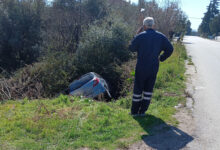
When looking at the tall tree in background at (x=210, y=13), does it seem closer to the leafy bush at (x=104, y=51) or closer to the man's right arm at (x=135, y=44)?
the leafy bush at (x=104, y=51)

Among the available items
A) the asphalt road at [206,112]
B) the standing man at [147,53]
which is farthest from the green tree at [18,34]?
the standing man at [147,53]

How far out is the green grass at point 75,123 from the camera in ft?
12.4

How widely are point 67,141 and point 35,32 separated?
46.0 feet

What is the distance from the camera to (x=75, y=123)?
445cm

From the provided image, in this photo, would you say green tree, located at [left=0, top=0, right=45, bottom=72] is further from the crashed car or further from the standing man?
the standing man

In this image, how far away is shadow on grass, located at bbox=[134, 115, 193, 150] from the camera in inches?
147

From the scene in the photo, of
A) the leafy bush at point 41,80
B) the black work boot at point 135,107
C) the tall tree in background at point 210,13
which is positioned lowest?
the leafy bush at point 41,80

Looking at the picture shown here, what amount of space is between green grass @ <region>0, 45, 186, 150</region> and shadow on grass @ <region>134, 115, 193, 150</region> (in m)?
0.02

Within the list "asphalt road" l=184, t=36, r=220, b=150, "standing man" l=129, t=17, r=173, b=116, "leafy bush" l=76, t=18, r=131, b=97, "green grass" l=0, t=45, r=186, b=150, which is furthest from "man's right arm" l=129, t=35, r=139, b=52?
"leafy bush" l=76, t=18, r=131, b=97

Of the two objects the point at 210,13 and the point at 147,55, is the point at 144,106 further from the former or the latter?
the point at 210,13

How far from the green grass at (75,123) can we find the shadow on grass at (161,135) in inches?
0.9

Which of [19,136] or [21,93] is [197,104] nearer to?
[19,136]

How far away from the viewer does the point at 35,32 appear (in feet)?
53.6

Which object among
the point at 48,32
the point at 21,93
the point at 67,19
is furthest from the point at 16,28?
the point at 21,93
